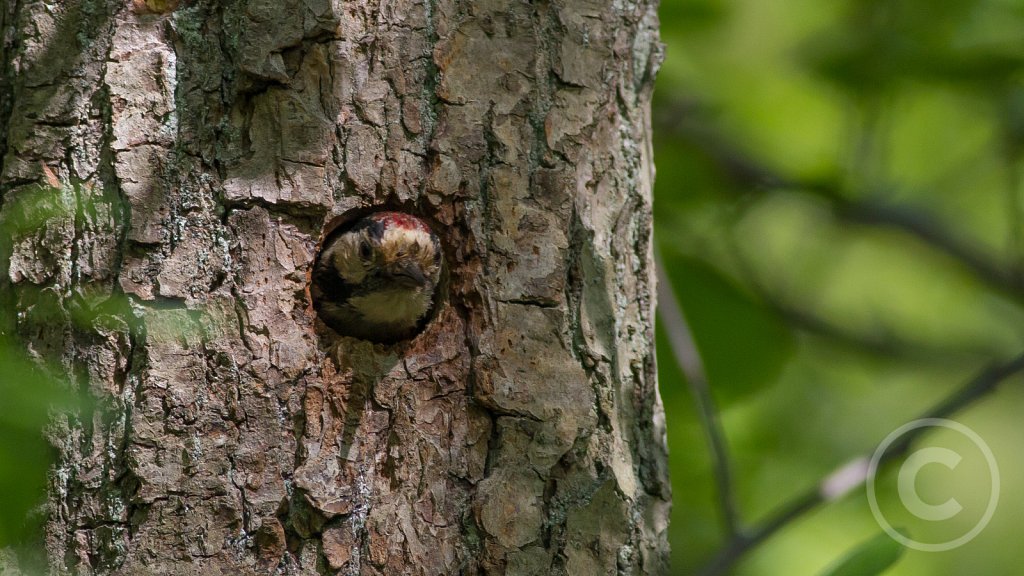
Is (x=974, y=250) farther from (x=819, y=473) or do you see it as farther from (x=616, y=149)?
(x=616, y=149)

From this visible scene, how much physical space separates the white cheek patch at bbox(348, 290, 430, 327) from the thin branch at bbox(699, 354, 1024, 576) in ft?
4.90

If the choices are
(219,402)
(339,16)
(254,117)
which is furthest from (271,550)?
(339,16)

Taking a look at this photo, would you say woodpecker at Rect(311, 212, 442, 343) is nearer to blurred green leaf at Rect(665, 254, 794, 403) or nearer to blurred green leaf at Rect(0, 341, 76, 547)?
blurred green leaf at Rect(0, 341, 76, 547)

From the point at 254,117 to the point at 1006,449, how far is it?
5617 millimetres

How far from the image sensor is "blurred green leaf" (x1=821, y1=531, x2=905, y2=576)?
6.63 ft

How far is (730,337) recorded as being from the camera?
10.6 ft

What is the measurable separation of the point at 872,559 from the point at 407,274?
117cm

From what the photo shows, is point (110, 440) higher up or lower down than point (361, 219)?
lower down

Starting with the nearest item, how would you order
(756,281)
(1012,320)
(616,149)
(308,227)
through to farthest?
(308,227)
(616,149)
(756,281)
(1012,320)

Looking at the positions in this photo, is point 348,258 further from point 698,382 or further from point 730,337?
point 730,337

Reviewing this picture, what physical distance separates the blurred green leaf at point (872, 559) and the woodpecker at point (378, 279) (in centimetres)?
106

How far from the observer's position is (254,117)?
6.07 ft

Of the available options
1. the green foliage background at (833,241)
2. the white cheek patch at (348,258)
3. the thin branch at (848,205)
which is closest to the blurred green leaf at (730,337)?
the green foliage background at (833,241)

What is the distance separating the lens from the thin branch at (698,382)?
116 inches
